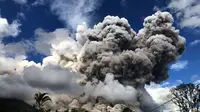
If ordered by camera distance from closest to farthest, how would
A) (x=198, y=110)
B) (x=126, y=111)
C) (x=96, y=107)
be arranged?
(x=198, y=110)
(x=126, y=111)
(x=96, y=107)

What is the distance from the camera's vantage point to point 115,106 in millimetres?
102812

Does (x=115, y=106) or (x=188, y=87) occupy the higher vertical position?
(x=115, y=106)

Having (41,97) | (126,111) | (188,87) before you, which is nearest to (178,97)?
(188,87)

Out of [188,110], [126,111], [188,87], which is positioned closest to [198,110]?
[188,110]

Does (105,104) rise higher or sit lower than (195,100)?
higher

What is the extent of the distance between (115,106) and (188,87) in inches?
1622

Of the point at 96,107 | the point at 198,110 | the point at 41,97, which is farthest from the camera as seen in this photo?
the point at 96,107

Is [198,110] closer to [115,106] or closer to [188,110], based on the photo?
[188,110]

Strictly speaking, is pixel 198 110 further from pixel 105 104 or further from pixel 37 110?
pixel 105 104

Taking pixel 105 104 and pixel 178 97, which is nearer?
pixel 178 97

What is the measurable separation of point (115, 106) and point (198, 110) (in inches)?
1802

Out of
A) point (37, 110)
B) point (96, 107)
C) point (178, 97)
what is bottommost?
point (37, 110)

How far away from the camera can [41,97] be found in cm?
6359

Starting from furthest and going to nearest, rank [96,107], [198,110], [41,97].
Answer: [96,107]
[41,97]
[198,110]
